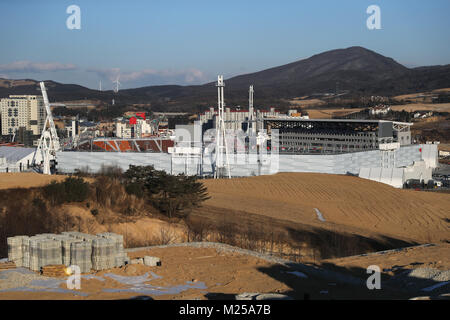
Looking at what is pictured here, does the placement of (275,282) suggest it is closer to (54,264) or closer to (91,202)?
(54,264)

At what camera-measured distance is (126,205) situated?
1997 cm

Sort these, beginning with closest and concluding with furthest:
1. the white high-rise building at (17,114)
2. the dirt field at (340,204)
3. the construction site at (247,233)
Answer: the construction site at (247,233) < the dirt field at (340,204) < the white high-rise building at (17,114)

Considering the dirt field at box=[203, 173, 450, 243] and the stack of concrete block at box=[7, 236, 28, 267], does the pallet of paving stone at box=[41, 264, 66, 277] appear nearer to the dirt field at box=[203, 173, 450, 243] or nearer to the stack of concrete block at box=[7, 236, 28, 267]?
the stack of concrete block at box=[7, 236, 28, 267]

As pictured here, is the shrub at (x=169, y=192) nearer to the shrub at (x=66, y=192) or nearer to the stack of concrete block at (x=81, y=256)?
the shrub at (x=66, y=192)

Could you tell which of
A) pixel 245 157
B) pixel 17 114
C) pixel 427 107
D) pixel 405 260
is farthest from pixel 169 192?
pixel 427 107

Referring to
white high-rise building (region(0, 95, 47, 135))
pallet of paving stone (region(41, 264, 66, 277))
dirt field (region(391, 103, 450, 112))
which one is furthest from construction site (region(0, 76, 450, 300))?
dirt field (region(391, 103, 450, 112))

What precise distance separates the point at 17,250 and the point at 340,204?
1638 cm

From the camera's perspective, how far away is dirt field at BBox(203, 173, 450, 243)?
66.5ft

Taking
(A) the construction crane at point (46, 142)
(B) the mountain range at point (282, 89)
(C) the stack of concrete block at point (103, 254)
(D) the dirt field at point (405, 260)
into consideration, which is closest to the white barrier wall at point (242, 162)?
(A) the construction crane at point (46, 142)

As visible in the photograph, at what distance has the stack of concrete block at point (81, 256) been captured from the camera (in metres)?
10.8

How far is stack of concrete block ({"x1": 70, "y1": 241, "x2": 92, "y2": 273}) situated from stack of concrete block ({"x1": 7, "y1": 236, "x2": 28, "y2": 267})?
44.6 inches

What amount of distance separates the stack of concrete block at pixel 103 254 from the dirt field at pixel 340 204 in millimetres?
9468

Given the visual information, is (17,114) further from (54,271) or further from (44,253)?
(54,271)
